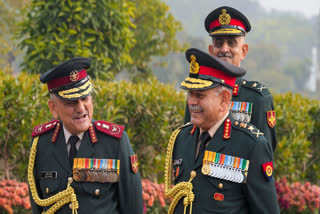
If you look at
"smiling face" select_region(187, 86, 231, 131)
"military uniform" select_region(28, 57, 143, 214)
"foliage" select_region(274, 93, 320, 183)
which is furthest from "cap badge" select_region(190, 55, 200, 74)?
"foliage" select_region(274, 93, 320, 183)

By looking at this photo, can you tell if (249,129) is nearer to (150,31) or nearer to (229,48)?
(229,48)

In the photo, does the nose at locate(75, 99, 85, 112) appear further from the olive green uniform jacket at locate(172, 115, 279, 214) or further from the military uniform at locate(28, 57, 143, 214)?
the olive green uniform jacket at locate(172, 115, 279, 214)

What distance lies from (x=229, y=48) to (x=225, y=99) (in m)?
1.39

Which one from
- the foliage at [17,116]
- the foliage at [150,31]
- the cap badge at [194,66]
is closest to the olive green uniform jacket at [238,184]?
the cap badge at [194,66]

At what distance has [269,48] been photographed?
329ft

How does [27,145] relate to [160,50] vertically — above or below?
below

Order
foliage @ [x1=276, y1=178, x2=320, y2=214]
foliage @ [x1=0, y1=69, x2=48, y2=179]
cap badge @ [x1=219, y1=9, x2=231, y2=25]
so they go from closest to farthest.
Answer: cap badge @ [x1=219, y1=9, x2=231, y2=25] < foliage @ [x1=0, y1=69, x2=48, y2=179] < foliage @ [x1=276, y1=178, x2=320, y2=214]

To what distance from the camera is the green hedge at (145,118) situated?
5488 millimetres

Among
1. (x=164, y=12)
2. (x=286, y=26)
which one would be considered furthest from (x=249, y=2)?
(x=164, y=12)

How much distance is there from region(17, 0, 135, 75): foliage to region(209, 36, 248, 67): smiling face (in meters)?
3.62

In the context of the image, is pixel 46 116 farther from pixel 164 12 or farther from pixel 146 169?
pixel 164 12

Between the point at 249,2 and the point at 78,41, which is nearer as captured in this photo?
the point at 78,41

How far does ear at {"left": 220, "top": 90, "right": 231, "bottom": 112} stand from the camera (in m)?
2.87

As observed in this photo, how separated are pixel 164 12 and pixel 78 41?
5765 millimetres
